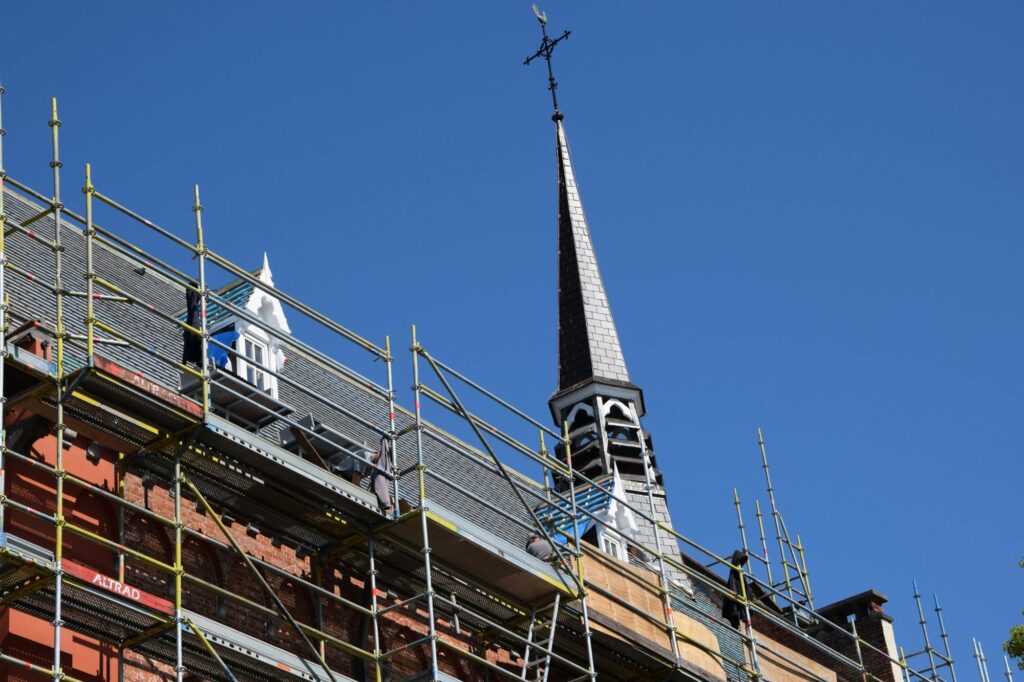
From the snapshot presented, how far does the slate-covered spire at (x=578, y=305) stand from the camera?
61.2 metres

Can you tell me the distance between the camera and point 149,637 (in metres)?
23.3

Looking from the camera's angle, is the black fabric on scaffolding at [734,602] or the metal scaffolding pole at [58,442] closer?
the metal scaffolding pole at [58,442]

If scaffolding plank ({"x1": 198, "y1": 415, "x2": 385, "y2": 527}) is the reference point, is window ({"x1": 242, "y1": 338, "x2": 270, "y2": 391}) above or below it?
above

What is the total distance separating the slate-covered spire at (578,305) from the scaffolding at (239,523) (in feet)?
90.1

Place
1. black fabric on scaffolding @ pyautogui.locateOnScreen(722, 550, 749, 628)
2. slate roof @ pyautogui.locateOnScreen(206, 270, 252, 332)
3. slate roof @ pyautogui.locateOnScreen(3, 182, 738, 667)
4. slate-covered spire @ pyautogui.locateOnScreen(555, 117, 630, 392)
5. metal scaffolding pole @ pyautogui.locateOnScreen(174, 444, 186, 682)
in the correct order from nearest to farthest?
metal scaffolding pole @ pyautogui.locateOnScreen(174, 444, 186, 682) < slate roof @ pyautogui.locateOnScreen(3, 182, 738, 667) < slate roof @ pyautogui.locateOnScreen(206, 270, 252, 332) < black fabric on scaffolding @ pyautogui.locateOnScreen(722, 550, 749, 628) < slate-covered spire @ pyautogui.locateOnScreen(555, 117, 630, 392)

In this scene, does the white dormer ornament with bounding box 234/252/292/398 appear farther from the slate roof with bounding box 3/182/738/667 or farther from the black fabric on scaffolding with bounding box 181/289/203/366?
the black fabric on scaffolding with bounding box 181/289/203/366

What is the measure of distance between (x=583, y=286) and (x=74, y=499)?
4158cm

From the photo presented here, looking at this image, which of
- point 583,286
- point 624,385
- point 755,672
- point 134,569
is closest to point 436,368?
point 134,569

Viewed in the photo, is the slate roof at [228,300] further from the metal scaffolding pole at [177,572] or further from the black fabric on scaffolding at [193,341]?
the metal scaffolding pole at [177,572]

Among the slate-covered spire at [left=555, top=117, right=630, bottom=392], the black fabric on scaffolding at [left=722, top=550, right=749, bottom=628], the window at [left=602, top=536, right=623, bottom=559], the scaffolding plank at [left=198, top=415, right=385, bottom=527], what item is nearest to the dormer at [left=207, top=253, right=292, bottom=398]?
the scaffolding plank at [left=198, top=415, right=385, bottom=527]

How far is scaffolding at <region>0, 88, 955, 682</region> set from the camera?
23.4 meters

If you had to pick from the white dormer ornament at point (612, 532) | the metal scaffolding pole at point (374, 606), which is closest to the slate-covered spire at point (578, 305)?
the white dormer ornament at point (612, 532)

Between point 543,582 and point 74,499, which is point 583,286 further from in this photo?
point 74,499

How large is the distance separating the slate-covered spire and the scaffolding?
27.5 m
